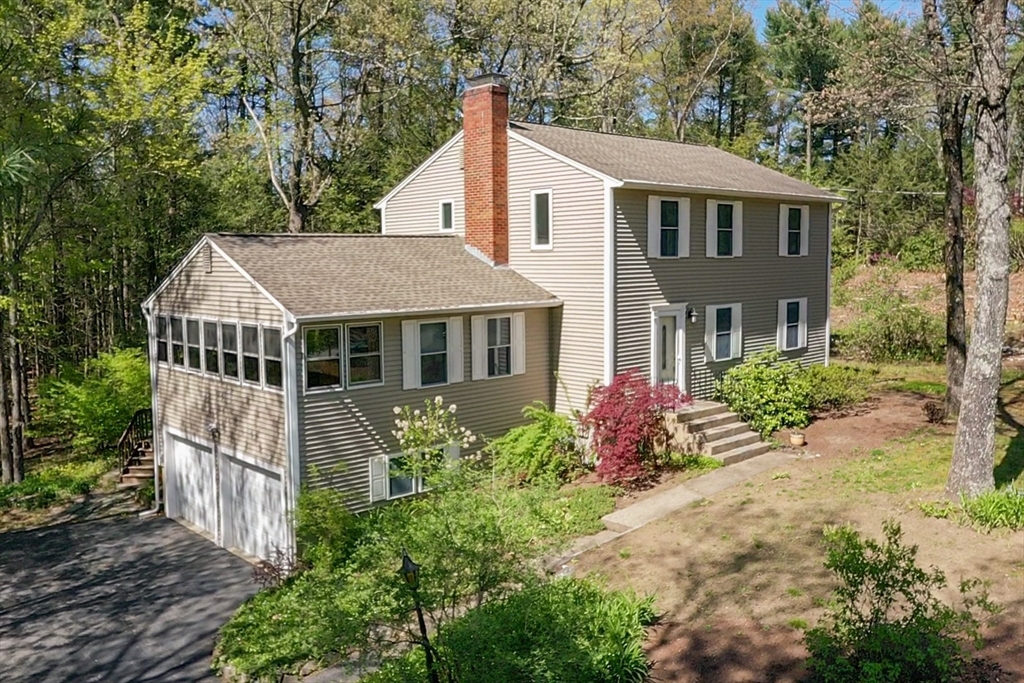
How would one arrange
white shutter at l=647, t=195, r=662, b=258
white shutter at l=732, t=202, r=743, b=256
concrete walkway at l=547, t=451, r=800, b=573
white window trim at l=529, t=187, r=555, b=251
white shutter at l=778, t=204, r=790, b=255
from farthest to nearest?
white shutter at l=778, t=204, r=790, b=255 < white shutter at l=732, t=202, r=743, b=256 < white window trim at l=529, t=187, r=555, b=251 < white shutter at l=647, t=195, r=662, b=258 < concrete walkway at l=547, t=451, r=800, b=573

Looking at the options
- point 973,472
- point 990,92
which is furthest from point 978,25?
point 973,472

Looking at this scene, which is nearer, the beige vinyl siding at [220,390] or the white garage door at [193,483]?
the beige vinyl siding at [220,390]

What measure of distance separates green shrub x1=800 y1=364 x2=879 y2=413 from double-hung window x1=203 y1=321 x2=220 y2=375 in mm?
13290

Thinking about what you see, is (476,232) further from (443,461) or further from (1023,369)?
(1023,369)

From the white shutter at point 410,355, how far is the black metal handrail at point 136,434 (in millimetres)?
10262

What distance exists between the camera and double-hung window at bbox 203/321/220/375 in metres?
16.6

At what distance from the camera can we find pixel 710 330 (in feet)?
62.7

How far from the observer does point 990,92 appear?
37.5 feet

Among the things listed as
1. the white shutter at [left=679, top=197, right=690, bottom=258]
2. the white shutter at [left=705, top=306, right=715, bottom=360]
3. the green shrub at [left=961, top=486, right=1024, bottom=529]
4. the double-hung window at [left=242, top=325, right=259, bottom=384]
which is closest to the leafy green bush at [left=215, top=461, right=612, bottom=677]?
the double-hung window at [left=242, top=325, right=259, bottom=384]

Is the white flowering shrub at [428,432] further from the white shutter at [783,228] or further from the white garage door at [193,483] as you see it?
the white shutter at [783,228]

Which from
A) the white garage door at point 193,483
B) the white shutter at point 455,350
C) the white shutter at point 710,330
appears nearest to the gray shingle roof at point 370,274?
the white shutter at point 455,350

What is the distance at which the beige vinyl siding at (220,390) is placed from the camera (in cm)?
1492

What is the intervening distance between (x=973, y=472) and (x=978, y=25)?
6.45m

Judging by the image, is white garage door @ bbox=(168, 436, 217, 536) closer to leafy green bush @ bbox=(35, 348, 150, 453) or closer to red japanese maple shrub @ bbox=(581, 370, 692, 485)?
leafy green bush @ bbox=(35, 348, 150, 453)
